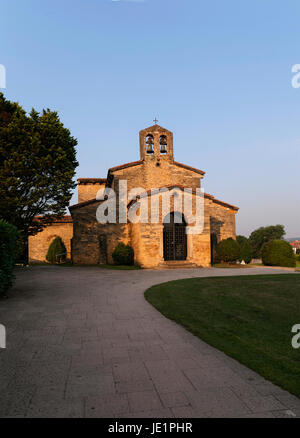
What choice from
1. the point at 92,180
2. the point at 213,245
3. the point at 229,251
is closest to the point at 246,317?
the point at 229,251

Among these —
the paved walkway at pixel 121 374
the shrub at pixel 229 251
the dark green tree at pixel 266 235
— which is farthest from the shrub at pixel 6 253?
the dark green tree at pixel 266 235

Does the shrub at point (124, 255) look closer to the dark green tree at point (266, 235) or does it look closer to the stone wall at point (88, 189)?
the stone wall at point (88, 189)

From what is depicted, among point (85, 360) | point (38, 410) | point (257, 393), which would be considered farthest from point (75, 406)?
point (257, 393)

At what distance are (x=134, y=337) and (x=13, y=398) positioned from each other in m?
2.23

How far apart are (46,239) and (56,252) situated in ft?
10.1

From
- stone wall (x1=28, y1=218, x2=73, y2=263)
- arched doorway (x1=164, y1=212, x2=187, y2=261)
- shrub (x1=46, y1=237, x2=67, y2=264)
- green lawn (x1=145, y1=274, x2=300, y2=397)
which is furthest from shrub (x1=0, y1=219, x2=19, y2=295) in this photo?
stone wall (x1=28, y1=218, x2=73, y2=263)

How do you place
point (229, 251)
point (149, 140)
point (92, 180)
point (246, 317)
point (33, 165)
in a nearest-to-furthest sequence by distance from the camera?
point (246, 317) → point (33, 165) → point (229, 251) → point (149, 140) → point (92, 180)

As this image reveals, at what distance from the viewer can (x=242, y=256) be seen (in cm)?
2255

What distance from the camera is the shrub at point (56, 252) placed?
90.2 feet

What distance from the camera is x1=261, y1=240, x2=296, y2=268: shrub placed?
1980cm

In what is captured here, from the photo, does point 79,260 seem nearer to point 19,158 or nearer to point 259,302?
point 19,158

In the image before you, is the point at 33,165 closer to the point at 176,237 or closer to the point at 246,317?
the point at 176,237

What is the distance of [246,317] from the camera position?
579 cm

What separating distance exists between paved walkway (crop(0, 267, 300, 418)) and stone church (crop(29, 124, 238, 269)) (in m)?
12.6
